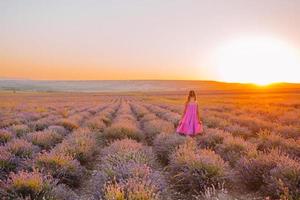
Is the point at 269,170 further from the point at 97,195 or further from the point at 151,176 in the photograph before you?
the point at 97,195

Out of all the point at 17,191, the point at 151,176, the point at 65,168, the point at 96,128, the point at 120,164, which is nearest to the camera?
the point at 17,191

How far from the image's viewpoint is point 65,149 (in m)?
9.23

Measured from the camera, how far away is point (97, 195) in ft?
21.2

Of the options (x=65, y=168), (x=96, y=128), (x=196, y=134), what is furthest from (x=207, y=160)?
(x=96, y=128)

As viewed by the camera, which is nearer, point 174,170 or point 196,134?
point 174,170

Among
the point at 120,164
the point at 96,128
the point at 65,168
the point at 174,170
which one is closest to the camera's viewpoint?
the point at 120,164

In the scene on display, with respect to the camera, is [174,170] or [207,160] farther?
[174,170]

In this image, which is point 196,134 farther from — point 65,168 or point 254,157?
point 65,168

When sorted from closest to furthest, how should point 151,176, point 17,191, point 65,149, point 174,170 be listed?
point 17,191, point 151,176, point 174,170, point 65,149

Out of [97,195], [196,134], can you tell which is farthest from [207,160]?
[196,134]

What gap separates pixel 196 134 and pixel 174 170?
5.34 m

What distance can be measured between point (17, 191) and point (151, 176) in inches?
89.5

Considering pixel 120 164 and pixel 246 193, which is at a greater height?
pixel 120 164

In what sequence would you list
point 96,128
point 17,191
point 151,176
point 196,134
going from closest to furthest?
point 17,191
point 151,176
point 196,134
point 96,128
